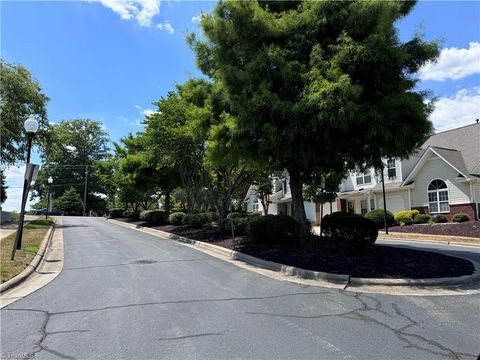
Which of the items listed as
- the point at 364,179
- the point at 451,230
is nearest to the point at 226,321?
the point at 451,230

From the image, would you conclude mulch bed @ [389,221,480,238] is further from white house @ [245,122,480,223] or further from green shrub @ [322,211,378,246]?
green shrub @ [322,211,378,246]

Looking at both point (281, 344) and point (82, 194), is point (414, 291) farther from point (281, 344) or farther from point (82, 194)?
point (82, 194)

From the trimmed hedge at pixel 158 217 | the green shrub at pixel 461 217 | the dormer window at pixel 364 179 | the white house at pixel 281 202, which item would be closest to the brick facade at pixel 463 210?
the green shrub at pixel 461 217

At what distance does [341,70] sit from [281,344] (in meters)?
6.72

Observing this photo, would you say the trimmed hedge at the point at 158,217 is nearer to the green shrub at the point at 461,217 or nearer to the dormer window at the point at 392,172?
the dormer window at the point at 392,172

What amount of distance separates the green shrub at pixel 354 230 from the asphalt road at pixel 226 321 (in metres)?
3.94

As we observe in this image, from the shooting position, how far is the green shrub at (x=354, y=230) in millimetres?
11977

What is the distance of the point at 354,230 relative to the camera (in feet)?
39.5

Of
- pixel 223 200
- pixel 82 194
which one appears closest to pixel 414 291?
pixel 223 200

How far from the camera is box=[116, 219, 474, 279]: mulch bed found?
910cm

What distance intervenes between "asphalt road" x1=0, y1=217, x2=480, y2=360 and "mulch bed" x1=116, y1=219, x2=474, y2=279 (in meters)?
1.47

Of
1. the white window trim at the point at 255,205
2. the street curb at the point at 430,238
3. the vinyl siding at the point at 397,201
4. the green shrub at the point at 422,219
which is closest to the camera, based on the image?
the street curb at the point at 430,238

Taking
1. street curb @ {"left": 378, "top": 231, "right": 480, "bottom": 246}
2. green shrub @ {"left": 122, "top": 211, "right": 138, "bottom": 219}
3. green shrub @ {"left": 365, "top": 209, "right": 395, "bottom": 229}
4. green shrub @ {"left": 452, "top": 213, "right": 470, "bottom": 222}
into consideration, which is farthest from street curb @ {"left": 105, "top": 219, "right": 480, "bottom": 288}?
green shrub @ {"left": 122, "top": 211, "right": 138, "bottom": 219}

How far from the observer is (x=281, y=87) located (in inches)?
410
